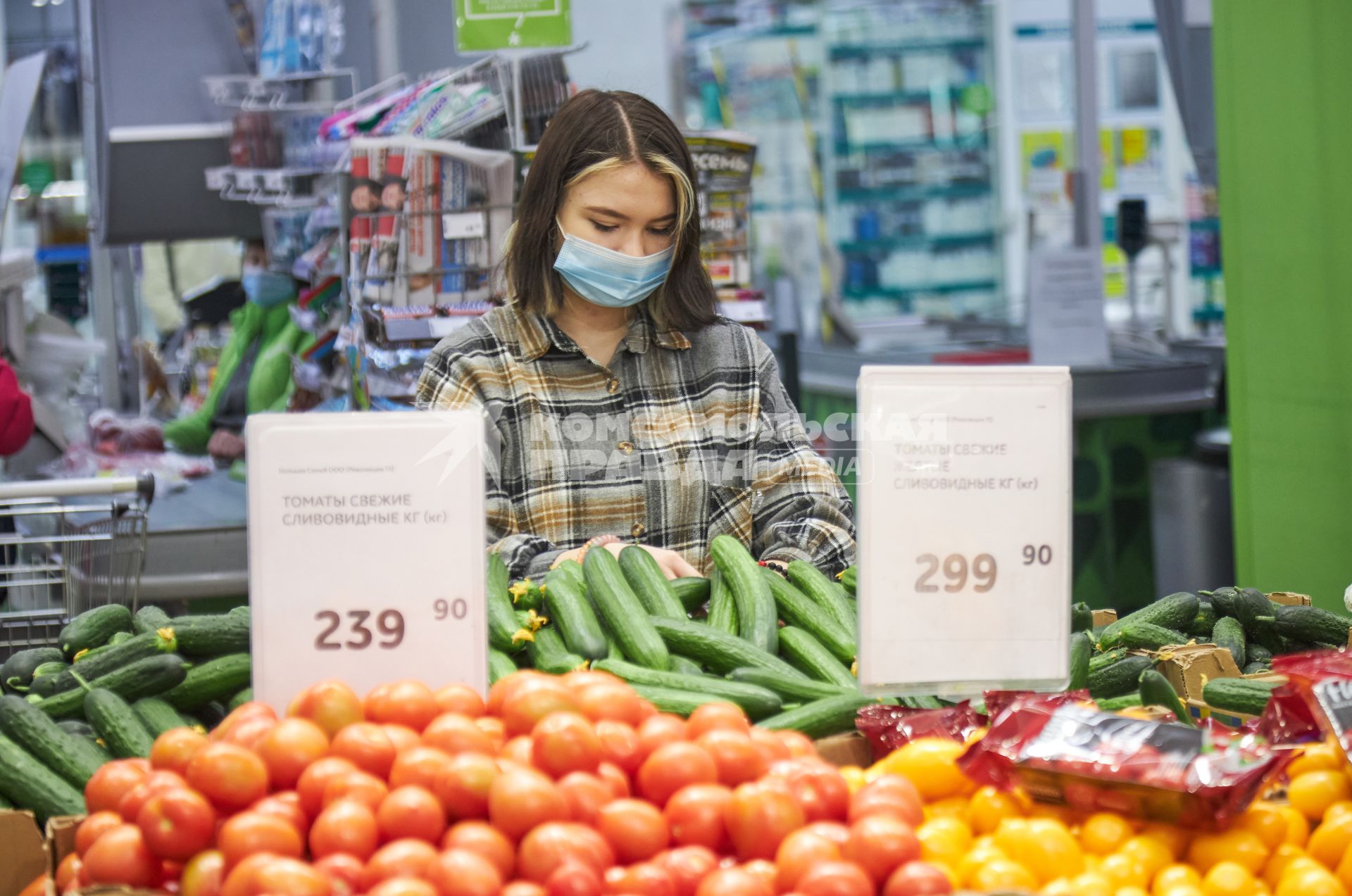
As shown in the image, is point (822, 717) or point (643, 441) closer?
point (822, 717)

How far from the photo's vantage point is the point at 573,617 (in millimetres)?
1986

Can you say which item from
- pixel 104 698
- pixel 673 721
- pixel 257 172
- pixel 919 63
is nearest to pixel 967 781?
pixel 673 721

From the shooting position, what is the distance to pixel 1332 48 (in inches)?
161

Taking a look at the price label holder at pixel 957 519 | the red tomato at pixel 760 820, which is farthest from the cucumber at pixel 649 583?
the red tomato at pixel 760 820

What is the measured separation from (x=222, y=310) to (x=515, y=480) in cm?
547

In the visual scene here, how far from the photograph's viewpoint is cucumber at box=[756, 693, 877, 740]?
5.54ft

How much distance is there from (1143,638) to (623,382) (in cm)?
107

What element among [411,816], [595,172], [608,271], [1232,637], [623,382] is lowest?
[1232,637]

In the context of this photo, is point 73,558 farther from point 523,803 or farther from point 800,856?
point 800,856

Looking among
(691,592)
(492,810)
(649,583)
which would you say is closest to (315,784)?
(492,810)

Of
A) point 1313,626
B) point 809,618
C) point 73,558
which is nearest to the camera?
point 809,618

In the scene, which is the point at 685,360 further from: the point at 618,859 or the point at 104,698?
the point at 618,859

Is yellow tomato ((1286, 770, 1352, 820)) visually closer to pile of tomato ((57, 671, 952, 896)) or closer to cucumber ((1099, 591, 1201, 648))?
pile of tomato ((57, 671, 952, 896))

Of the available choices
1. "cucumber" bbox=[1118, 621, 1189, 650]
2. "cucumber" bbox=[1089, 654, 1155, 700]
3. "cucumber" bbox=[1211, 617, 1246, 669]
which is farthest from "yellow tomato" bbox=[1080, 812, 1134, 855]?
"cucumber" bbox=[1211, 617, 1246, 669]
